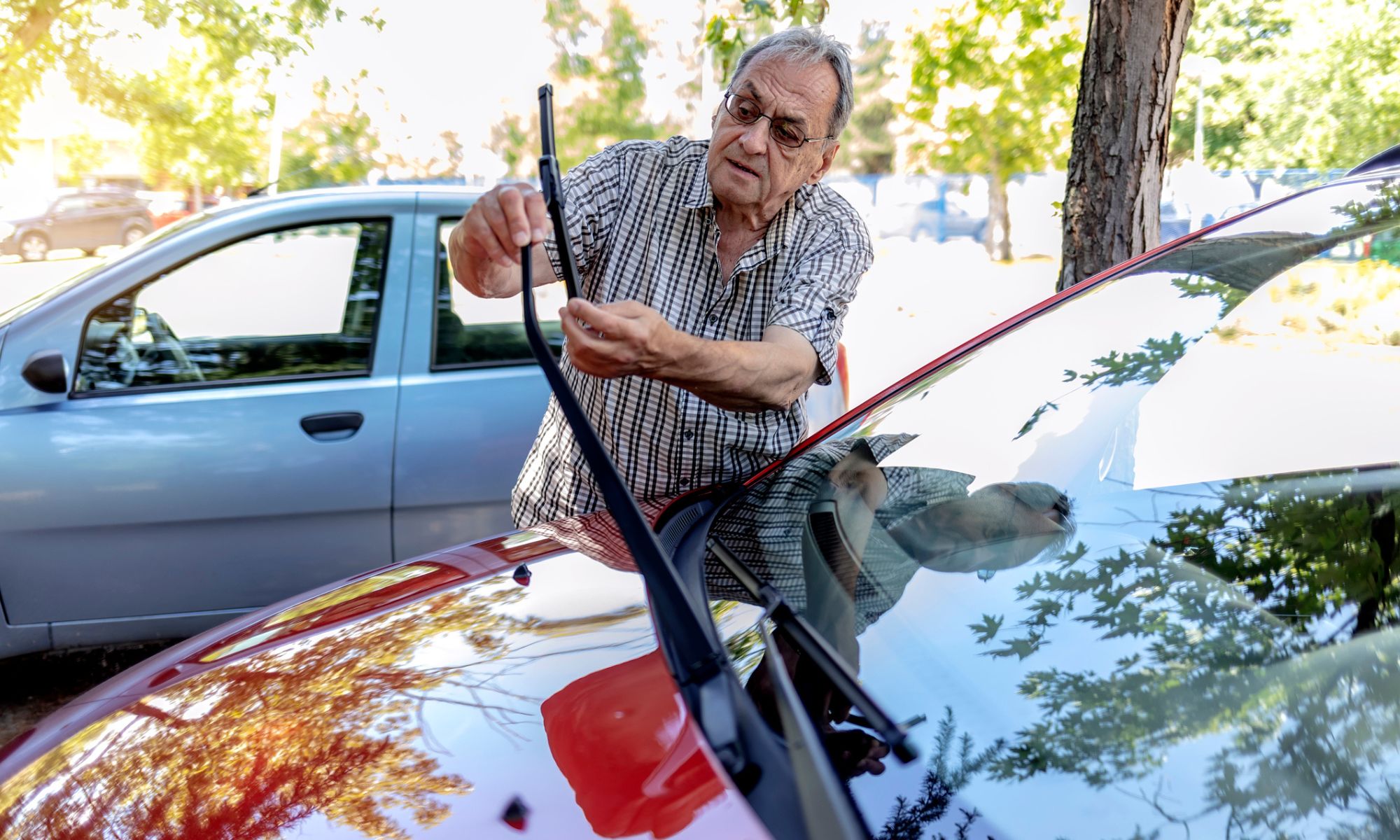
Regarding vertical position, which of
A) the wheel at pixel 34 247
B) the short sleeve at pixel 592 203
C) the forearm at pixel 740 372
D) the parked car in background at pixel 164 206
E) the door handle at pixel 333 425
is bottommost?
the wheel at pixel 34 247

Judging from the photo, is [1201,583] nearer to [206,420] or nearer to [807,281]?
[807,281]

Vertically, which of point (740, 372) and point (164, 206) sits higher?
point (740, 372)

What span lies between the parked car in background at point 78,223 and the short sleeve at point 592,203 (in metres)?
21.5

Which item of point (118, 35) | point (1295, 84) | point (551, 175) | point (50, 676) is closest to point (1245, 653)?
point (551, 175)

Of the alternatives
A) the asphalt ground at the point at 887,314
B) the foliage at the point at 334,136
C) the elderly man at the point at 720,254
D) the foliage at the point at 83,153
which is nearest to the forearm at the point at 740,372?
the elderly man at the point at 720,254

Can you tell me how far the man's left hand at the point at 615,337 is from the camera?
159cm

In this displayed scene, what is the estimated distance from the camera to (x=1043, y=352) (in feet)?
6.05

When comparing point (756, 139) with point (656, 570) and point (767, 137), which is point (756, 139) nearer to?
point (767, 137)

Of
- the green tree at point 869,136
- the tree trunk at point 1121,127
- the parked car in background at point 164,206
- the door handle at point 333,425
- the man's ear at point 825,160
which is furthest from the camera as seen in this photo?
the green tree at point 869,136

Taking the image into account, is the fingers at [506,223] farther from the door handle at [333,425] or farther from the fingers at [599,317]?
the door handle at [333,425]

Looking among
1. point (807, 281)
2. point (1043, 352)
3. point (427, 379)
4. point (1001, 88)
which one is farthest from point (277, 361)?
point (1001, 88)

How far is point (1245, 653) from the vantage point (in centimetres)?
123

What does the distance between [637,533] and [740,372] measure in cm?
58

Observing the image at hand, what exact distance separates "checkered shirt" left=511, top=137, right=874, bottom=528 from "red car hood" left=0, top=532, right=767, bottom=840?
49 cm
